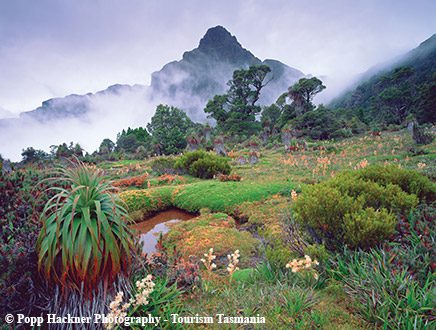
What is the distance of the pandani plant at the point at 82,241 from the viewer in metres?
2.56

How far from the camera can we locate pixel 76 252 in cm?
256

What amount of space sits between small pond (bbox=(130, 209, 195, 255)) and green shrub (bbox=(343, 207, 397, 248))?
4.61m

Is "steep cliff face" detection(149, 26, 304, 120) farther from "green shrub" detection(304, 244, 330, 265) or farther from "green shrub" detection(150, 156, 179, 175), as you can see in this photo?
"green shrub" detection(304, 244, 330, 265)

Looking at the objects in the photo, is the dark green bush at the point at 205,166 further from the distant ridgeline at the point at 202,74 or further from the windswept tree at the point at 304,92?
the distant ridgeline at the point at 202,74

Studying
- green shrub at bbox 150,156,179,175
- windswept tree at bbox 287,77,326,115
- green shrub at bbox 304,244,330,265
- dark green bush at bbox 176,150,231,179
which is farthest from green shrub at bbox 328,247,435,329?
windswept tree at bbox 287,77,326,115

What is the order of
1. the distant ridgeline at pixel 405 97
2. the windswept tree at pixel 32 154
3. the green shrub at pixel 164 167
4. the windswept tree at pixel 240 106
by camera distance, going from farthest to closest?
the windswept tree at pixel 240 106
the distant ridgeline at pixel 405 97
the windswept tree at pixel 32 154
the green shrub at pixel 164 167

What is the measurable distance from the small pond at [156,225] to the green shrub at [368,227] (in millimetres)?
4605

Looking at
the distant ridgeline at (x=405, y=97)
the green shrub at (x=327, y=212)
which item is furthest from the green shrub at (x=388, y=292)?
the distant ridgeline at (x=405, y=97)

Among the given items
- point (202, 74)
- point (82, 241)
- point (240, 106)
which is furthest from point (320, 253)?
point (202, 74)

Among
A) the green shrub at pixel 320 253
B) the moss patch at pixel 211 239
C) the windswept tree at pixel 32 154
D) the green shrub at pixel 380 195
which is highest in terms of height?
the windswept tree at pixel 32 154

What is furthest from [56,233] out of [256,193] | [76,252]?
[256,193]

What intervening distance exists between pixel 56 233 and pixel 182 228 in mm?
4940

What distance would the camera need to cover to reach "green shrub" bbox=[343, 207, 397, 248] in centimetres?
359

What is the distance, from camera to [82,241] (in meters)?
2.57
